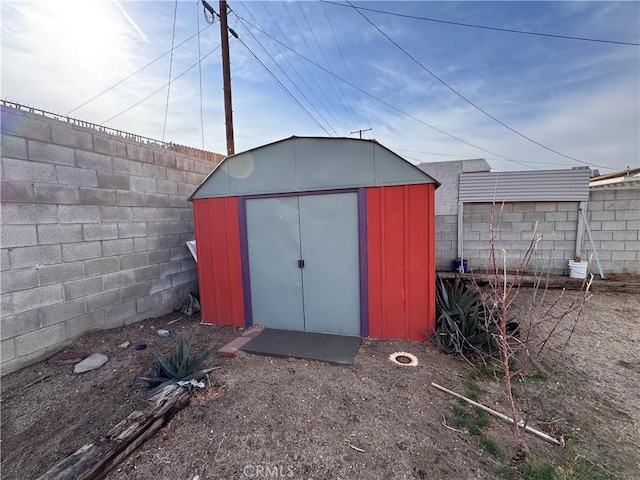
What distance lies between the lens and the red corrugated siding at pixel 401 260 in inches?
125

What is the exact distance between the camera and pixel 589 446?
1.87 metres

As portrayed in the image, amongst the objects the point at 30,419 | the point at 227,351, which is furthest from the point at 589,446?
the point at 30,419

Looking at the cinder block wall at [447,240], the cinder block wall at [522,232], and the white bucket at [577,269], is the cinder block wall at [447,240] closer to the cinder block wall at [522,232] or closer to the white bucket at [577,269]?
the cinder block wall at [522,232]

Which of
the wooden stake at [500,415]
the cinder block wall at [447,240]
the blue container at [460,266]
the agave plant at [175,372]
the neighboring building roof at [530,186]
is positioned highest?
the neighboring building roof at [530,186]

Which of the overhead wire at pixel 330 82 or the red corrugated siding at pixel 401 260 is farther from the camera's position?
the overhead wire at pixel 330 82

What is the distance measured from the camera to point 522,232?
227 inches

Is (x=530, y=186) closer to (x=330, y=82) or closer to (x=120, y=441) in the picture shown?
(x=330, y=82)

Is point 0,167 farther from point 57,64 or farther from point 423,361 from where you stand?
point 423,361

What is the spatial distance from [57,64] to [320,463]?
5.28 m

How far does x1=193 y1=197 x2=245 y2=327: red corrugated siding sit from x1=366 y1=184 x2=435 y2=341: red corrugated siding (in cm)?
203

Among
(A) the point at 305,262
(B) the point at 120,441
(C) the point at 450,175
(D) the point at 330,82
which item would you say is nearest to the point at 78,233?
(B) the point at 120,441

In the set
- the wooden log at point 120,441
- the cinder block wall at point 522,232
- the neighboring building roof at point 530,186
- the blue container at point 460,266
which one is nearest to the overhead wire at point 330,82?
the neighboring building roof at point 530,186

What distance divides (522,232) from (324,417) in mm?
5960

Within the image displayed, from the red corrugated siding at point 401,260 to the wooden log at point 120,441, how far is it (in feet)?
7.65
